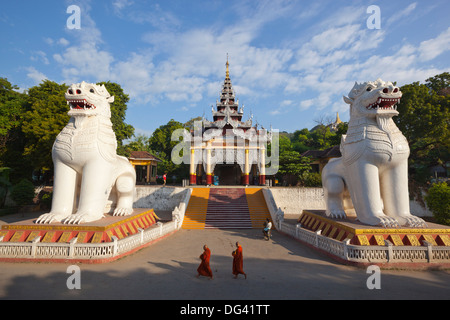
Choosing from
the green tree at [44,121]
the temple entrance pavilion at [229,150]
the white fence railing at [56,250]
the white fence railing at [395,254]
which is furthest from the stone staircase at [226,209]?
the green tree at [44,121]

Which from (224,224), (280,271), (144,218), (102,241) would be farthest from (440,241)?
(144,218)

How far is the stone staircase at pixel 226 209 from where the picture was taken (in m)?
11.4

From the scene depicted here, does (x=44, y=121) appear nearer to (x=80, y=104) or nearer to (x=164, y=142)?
(x=80, y=104)

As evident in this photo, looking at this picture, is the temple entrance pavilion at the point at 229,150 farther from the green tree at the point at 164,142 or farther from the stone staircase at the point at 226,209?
the green tree at the point at 164,142

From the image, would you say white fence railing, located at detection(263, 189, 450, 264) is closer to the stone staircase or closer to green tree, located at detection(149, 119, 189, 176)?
the stone staircase

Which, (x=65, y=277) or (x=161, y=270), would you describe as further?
(x=161, y=270)

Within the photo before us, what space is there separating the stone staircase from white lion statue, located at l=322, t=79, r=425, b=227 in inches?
230

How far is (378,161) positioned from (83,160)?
28.9 feet

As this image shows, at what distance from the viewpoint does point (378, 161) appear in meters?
6.48

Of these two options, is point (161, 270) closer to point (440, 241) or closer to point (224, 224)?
point (224, 224)

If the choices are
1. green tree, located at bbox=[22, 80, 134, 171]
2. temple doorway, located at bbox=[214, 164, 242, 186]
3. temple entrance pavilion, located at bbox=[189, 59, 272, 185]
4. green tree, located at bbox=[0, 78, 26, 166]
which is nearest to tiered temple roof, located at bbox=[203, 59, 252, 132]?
temple entrance pavilion, located at bbox=[189, 59, 272, 185]

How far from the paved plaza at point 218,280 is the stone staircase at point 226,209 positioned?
4.83 metres

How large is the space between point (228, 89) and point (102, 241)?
1049 inches

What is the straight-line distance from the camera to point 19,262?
18.3ft
